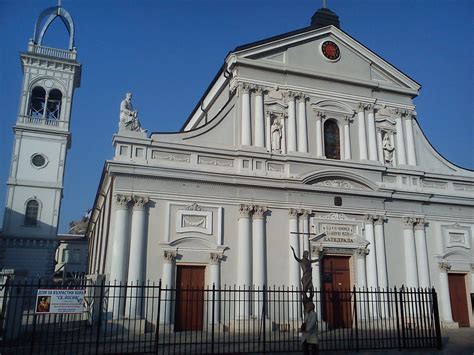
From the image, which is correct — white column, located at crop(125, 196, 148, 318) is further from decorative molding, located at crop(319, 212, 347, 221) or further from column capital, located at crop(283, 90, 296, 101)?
column capital, located at crop(283, 90, 296, 101)

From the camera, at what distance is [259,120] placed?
20609mm

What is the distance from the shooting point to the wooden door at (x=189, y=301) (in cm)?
1725

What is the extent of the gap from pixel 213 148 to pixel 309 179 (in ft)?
14.8

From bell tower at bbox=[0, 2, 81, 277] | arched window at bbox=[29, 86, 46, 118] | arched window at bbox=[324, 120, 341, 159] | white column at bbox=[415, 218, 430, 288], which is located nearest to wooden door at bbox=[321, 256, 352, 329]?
white column at bbox=[415, 218, 430, 288]

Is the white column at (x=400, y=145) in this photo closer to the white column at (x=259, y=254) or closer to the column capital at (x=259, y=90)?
the column capital at (x=259, y=90)

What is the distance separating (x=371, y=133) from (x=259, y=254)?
8710 millimetres

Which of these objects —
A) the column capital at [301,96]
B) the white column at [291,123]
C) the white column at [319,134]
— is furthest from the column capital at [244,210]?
the column capital at [301,96]

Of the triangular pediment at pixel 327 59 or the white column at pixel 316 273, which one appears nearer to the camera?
the white column at pixel 316 273

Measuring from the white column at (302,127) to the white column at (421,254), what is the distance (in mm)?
6691

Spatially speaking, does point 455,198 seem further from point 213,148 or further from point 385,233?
point 213,148

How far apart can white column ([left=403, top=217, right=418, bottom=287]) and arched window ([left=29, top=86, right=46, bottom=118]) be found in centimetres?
3415

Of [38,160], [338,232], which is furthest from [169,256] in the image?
[38,160]

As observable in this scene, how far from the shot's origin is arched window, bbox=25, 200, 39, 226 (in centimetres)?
3925

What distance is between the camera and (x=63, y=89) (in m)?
42.8
